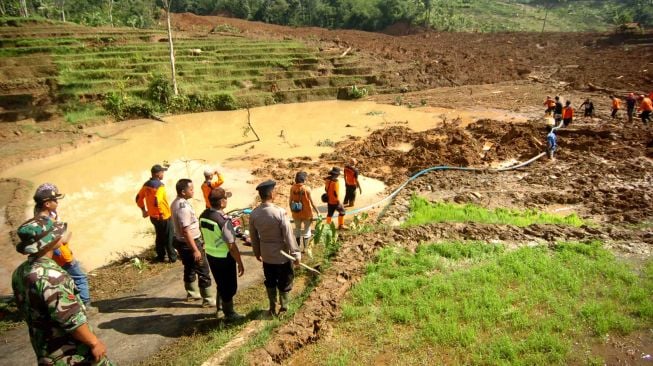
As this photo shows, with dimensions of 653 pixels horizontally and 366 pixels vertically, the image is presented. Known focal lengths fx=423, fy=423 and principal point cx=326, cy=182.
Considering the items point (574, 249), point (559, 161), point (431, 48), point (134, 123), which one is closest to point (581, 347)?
point (574, 249)

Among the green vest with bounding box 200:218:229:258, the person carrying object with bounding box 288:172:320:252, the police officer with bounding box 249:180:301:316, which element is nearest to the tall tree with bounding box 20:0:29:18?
the person carrying object with bounding box 288:172:320:252

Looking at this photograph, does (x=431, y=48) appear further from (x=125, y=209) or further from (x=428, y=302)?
(x=428, y=302)

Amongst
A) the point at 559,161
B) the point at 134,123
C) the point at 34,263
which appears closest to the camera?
the point at 34,263

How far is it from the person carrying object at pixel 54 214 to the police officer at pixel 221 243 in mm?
1665

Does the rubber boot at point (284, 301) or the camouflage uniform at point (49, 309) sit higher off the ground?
the camouflage uniform at point (49, 309)

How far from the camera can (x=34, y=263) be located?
333cm

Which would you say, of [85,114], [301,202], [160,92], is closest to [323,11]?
[160,92]

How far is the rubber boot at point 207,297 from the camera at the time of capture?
20.7ft

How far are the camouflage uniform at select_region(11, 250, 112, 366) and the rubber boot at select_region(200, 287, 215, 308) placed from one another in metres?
2.75

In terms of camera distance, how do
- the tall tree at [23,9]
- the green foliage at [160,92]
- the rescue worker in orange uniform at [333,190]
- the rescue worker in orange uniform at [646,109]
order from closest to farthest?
the rescue worker in orange uniform at [333,190]
the rescue worker in orange uniform at [646,109]
the green foliage at [160,92]
the tall tree at [23,9]

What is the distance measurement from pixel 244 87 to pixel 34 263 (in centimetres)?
2507

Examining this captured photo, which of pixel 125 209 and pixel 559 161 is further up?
pixel 559 161

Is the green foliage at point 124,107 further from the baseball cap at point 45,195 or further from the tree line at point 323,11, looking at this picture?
the tree line at point 323,11

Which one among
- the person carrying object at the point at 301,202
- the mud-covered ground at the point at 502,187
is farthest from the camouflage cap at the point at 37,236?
the person carrying object at the point at 301,202
